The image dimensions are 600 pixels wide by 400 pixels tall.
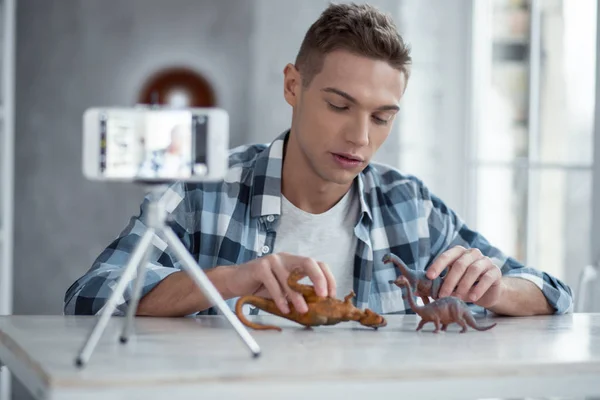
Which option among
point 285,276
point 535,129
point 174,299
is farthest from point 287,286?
point 535,129

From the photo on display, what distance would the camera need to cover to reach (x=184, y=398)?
3.02 feet

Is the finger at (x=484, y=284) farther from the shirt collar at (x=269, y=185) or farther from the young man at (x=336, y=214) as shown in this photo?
the shirt collar at (x=269, y=185)

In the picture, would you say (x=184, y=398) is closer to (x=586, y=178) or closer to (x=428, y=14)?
(x=586, y=178)

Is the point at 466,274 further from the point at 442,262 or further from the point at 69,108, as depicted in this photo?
the point at 69,108

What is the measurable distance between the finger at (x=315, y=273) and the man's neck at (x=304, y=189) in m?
0.69

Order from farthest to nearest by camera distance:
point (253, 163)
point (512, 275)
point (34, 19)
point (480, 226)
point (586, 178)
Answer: point (34, 19), point (480, 226), point (586, 178), point (253, 163), point (512, 275)

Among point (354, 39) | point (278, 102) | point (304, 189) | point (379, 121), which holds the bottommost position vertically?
point (304, 189)

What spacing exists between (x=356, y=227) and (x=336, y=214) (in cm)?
7

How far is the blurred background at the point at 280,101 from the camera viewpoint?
2.82 meters

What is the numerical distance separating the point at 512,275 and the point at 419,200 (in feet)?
1.27

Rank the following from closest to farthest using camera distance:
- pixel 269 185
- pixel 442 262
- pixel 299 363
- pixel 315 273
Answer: pixel 299 363
pixel 315 273
pixel 442 262
pixel 269 185

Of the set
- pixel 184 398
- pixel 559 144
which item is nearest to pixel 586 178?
pixel 559 144

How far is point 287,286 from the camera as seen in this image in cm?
126

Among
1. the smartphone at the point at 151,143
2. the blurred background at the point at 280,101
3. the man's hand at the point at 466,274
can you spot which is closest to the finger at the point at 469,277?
the man's hand at the point at 466,274
